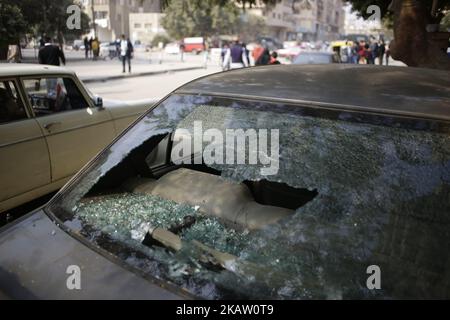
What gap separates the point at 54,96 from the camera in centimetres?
461

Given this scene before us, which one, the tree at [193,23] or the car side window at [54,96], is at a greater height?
the tree at [193,23]

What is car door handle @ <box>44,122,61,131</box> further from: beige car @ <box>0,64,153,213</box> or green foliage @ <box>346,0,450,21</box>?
green foliage @ <box>346,0,450,21</box>

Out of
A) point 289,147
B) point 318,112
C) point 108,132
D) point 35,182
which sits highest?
point 318,112

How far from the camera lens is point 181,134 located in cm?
260

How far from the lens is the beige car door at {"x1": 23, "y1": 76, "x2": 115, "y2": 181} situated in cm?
425

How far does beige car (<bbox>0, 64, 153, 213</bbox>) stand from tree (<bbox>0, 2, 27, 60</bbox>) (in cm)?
1557

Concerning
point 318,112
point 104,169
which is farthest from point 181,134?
point 318,112

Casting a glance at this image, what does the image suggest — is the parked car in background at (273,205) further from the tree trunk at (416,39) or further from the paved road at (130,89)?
the paved road at (130,89)

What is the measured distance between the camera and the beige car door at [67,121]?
4250 mm

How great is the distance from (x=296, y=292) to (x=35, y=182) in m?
3.27

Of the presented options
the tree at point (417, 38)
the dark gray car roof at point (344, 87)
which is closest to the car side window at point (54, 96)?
the dark gray car roof at point (344, 87)

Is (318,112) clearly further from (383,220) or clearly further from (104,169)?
(104,169)

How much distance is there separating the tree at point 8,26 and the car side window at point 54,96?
51.0 ft

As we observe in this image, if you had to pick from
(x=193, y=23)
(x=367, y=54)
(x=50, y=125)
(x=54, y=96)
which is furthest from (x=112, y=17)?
(x=50, y=125)
